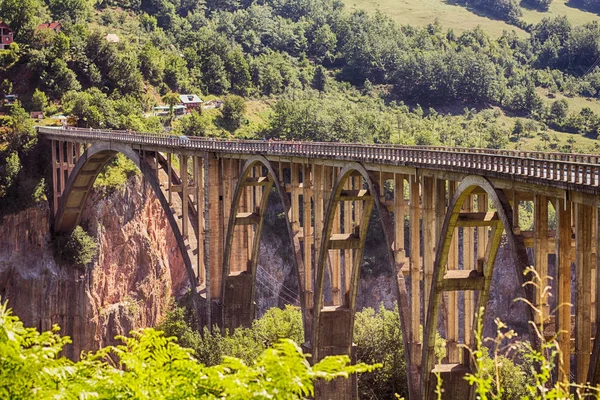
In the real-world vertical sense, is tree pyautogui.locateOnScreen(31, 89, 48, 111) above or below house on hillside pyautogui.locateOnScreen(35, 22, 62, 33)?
below

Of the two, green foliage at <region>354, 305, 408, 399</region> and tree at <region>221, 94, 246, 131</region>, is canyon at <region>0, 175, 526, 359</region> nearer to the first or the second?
tree at <region>221, 94, 246, 131</region>

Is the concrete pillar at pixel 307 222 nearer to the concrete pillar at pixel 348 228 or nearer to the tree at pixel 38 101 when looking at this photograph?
the concrete pillar at pixel 348 228

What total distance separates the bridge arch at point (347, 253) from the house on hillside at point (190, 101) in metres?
73.3

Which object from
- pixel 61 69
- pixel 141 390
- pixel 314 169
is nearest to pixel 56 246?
pixel 61 69

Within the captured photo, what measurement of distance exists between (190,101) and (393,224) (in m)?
83.9

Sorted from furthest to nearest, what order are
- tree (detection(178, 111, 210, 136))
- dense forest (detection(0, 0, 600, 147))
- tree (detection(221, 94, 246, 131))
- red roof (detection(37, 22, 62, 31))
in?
1. red roof (detection(37, 22, 62, 31))
2. tree (detection(221, 94, 246, 131))
3. tree (detection(178, 111, 210, 136))
4. dense forest (detection(0, 0, 600, 147))

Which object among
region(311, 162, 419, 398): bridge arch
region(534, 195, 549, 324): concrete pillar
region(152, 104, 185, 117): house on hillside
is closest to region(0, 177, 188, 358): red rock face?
region(152, 104, 185, 117): house on hillside

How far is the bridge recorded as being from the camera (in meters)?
30.0

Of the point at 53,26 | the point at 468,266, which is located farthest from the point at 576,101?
the point at 468,266

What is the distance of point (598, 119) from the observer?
476 feet

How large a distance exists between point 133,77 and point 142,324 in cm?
3605

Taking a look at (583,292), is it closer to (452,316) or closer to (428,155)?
(428,155)

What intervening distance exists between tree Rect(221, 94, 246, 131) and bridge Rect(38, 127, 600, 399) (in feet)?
122

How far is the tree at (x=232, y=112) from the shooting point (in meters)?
Answer: 128
